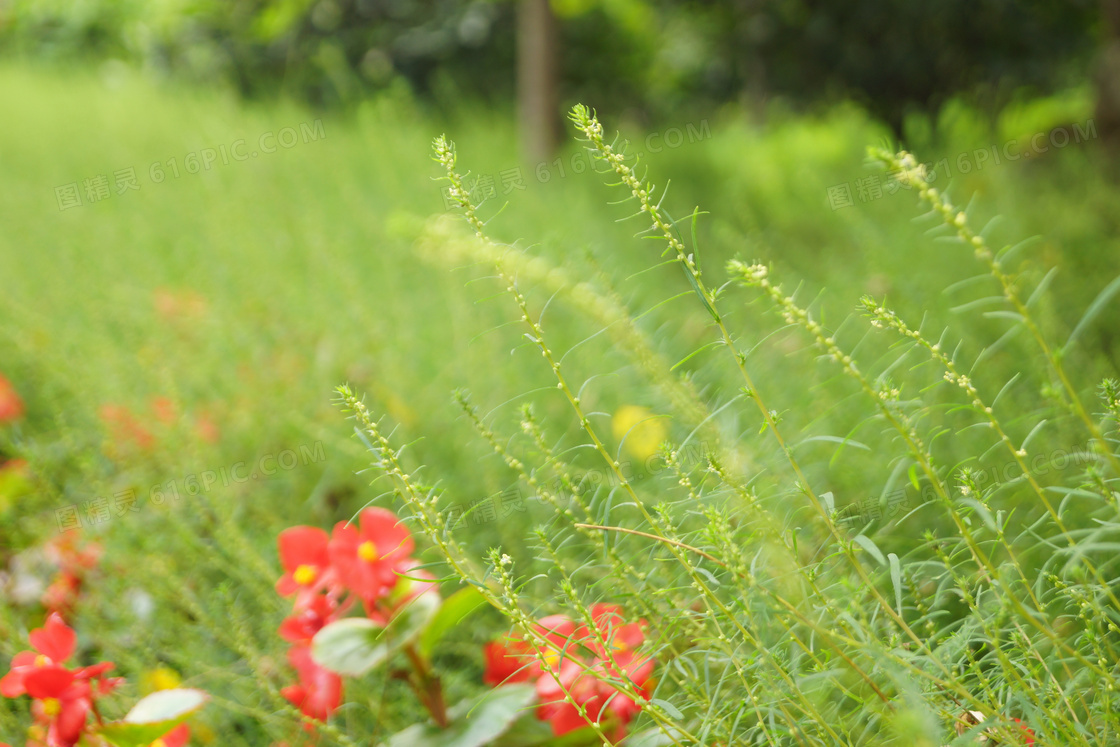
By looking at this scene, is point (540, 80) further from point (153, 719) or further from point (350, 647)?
point (153, 719)

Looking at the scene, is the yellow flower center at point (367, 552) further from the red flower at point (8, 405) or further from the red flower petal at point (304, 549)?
the red flower at point (8, 405)

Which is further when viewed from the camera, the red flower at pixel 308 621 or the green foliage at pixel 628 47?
the green foliage at pixel 628 47

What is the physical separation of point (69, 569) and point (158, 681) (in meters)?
0.43

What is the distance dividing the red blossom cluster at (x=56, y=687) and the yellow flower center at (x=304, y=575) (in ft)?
0.87

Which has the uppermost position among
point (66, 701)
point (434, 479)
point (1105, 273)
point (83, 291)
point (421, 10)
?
point (421, 10)

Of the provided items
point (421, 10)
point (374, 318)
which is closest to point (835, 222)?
point (374, 318)

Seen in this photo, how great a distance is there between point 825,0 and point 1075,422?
5.48 metres

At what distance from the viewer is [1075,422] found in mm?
1599

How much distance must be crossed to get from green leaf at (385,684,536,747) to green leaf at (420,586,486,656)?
112 millimetres

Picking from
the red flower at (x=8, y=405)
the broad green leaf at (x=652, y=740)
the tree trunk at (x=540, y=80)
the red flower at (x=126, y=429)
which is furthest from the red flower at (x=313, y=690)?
the tree trunk at (x=540, y=80)

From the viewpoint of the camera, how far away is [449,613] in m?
1.18

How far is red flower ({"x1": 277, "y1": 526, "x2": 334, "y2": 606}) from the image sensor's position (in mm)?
1314

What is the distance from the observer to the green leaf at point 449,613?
3.81 ft

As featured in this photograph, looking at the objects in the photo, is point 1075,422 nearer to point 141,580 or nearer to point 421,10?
point 141,580
